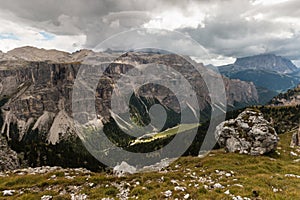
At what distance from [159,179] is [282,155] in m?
27.4

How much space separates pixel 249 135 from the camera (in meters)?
40.6

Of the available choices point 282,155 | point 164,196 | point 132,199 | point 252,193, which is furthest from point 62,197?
point 282,155

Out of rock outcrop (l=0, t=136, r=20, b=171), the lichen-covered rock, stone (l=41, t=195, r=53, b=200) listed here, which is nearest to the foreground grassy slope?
stone (l=41, t=195, r=53, b=200)

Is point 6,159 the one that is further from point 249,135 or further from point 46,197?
point 249,135

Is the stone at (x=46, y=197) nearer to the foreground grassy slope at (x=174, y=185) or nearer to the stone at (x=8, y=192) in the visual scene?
the foreground grassy slope at (x=174, y=185)

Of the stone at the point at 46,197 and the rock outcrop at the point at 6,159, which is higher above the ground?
the stone at the point at 46,197

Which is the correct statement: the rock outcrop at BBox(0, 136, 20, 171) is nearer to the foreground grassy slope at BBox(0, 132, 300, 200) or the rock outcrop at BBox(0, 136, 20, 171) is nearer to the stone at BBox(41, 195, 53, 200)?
the foreground grassy slope at BBox(0, 132, 300, 200)

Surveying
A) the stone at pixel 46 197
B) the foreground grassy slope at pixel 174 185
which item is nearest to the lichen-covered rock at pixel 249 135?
the foreground grassy slope at pixel 174 185

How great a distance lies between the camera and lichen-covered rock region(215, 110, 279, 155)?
38.6 meters

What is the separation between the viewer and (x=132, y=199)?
17.9 meters

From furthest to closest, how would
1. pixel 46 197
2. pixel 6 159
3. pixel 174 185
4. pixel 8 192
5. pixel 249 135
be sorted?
pixel 6 159, pixel 249 135, pixel 174 185, pixel 8 192, pixel 46 197

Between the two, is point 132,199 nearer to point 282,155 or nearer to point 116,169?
point 116,169

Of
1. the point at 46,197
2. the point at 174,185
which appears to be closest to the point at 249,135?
the point at 174,185

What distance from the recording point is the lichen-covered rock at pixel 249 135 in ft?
127
